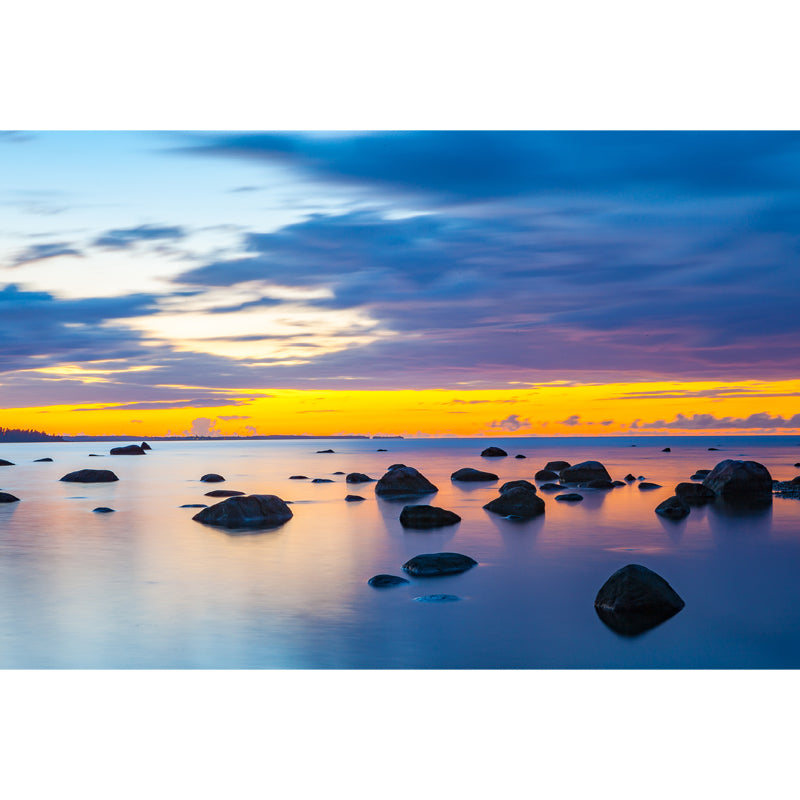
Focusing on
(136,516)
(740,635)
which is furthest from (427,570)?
(136,516)

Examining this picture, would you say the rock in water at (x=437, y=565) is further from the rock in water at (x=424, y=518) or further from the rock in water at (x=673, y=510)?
the rock in water at (x=673, y=510)

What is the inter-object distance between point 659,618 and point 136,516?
21.5 m

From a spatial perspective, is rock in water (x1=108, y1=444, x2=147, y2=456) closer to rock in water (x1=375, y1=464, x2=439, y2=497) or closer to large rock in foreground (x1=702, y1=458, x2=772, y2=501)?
rock in water (x1=375, y1=464, x2=439, y2=497)

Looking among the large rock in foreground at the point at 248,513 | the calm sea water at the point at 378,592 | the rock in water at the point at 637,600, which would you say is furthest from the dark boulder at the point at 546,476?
the rock in water at the point at 637,600

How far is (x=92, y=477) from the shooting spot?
163ft

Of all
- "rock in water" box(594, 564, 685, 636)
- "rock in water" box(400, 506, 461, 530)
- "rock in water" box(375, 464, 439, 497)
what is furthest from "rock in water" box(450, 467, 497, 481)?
"rock in water" box(594, 564, 685, 636)

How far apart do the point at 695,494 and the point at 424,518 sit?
556 inches

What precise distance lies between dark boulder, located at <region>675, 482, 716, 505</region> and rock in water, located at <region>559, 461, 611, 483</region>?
813 centimetres

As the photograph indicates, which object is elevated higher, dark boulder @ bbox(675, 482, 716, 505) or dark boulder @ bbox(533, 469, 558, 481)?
dark boulder @ bbox(533, 469, 558, 481)

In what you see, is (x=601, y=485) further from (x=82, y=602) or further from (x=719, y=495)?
(x=82, y=602)

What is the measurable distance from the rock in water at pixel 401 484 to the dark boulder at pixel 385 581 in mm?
19081

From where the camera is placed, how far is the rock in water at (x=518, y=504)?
87.5ft

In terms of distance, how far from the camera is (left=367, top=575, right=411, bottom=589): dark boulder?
15398mm

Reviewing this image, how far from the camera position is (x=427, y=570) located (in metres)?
16.5
